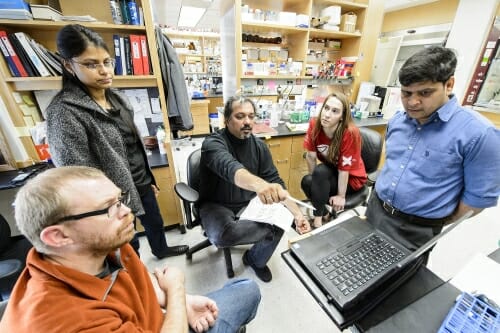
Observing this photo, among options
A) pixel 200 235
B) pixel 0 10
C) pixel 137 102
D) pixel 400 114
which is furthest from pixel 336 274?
pixel 0 10

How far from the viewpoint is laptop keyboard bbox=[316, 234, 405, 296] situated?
0.58m

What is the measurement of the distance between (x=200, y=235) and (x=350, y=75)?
8.97 ft

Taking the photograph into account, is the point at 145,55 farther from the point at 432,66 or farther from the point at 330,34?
the point at 330,34

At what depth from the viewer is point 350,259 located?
0.65 meters

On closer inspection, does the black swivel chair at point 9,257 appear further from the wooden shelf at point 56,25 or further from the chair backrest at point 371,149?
the chair backrest at point 371,149

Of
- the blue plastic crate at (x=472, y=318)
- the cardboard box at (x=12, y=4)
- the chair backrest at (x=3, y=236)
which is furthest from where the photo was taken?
the cardboard box at (x=12, y=4)

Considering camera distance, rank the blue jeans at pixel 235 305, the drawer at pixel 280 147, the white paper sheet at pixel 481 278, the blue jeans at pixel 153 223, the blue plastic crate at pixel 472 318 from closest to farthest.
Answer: the blue plastic crate at pixel 472 318 < the white paper sheet at pixel 481 278 < the blue jeans at pixel 235 305 < the blue jeans at pixel 153 223 < the drawer at pixel 280 147

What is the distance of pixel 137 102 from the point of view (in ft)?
6.00

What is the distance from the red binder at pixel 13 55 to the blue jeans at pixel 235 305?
75.1 inches

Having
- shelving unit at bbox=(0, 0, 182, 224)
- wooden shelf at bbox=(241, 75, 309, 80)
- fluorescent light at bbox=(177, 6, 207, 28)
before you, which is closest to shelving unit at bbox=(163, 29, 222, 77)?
fluorescent light at bbox=(177, 6, 207, 28)

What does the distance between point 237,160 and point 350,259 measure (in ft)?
3.04

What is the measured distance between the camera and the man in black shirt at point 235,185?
124 cm

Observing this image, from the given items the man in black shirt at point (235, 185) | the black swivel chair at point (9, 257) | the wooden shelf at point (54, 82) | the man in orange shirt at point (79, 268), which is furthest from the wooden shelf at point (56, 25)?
the man in orange shirt at point (79, 268)

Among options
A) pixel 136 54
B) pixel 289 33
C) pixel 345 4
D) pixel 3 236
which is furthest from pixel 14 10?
pixel 345 4
